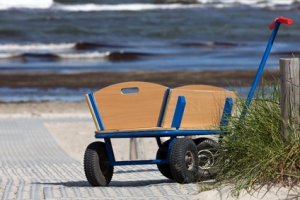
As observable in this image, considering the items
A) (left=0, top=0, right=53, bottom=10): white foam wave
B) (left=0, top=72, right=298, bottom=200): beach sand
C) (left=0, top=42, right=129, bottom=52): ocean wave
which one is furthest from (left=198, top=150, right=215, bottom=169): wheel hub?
(left=0, top=0, right=53, bottom=10): white foam wave

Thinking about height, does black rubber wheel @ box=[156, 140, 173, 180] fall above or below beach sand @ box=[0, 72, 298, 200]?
above

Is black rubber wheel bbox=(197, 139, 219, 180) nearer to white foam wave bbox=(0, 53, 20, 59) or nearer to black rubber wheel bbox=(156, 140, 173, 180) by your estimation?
black rubber wheel bbox=(156, 140, 173, 180)

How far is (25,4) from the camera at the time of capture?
50.6 meters

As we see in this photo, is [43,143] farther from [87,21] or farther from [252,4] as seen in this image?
[252,4]

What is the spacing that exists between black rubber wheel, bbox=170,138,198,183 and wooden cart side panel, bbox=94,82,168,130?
1.01 ft

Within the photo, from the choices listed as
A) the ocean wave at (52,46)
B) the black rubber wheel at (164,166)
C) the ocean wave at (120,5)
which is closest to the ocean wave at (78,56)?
the ocean wave at (52,46)

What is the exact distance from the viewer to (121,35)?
33062 mm

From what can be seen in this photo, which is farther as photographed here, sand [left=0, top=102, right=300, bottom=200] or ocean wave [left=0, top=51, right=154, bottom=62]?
ocean wave [left=0, top=51, right=154, bottom=62]

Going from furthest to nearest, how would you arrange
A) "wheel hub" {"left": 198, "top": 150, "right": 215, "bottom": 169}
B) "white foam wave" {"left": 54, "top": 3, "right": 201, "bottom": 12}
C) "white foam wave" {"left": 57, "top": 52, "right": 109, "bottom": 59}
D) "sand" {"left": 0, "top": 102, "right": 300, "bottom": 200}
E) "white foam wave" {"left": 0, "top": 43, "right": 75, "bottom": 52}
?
"white foam wave" {"left": 54, "top": 3, "right": 201, "bottom": 12} < "white foam wave" {"left": 0, "top": 43, "right": 75, "bottom": 52} < "white foam wave" {"left": 57, "top": 52, "right": 109, "bottom": 59} < "wheel hub" {"left": 198, "top": 150, "right": 215, "bottom": 169} < "sand" {"left": 0, "top": 102, "right": 300, "bottom": 200}

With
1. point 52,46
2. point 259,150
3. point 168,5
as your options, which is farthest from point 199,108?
point 168,5

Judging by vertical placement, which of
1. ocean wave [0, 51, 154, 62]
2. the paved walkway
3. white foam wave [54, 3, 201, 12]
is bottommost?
ocean wave [0, 51, 154, 62]

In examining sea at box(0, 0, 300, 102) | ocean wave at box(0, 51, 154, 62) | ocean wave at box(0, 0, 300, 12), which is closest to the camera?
sea at box(0, 0, 300, 102)

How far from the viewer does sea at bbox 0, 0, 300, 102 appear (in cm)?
2194

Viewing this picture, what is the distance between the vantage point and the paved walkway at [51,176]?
5711 mm
